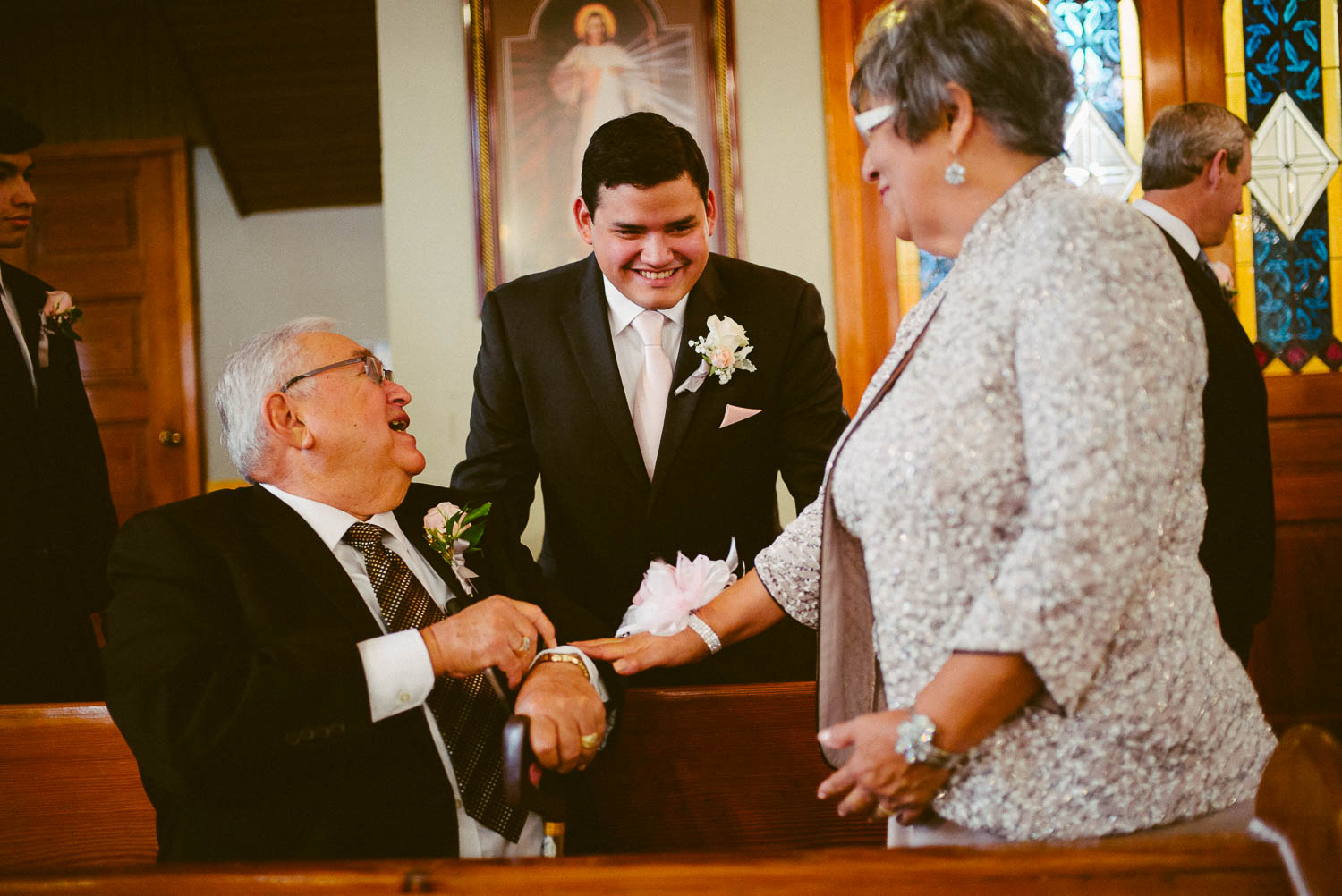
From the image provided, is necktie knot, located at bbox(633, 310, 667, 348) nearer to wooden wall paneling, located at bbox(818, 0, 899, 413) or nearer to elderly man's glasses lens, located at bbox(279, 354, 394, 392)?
elderly man's glasses lens, located at bbox(279, 354, 394, 392)

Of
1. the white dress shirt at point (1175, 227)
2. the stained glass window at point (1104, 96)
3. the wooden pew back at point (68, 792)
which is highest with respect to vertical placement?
the stained glass window at point (1104, 96)

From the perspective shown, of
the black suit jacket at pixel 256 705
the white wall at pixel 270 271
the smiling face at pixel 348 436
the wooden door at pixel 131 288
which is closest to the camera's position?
the black suit jacket at pixel 256 705

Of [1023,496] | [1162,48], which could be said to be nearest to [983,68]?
[1023,496]

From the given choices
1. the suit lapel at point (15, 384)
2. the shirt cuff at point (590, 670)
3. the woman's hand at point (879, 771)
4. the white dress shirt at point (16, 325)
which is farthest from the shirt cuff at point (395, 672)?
the white dress shirt at point (16, 325)

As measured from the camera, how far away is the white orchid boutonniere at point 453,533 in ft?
6.12

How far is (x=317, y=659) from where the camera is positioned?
1.46m

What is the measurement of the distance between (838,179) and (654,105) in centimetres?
79

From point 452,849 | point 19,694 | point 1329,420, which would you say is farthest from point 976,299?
point 1329,420

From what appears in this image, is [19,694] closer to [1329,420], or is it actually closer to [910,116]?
[910,116]

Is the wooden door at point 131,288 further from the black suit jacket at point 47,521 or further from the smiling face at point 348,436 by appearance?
the smiling face at point 348,436

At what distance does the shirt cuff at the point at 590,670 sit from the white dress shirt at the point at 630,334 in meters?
0.89

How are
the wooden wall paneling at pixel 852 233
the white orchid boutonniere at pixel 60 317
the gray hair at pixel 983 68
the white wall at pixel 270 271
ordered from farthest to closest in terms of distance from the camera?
1. the white wall at pixel 270 271
2. the wooden wall paneling at pixel 852 233
3. the white orchid boutonniere at pixel 60 317
4. the gray hair at pixel 983 68

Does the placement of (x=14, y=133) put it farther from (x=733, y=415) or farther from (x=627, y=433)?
(x=733, y=415)

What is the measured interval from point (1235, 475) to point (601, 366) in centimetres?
144
